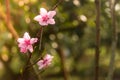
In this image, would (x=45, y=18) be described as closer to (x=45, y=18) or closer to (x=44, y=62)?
(x=45, y=18)

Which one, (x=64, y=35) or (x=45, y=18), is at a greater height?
(x=64, y=35)

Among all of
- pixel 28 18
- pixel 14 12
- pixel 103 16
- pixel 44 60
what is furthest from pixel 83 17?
pixel 44 60

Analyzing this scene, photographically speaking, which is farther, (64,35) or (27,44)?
(64,35)

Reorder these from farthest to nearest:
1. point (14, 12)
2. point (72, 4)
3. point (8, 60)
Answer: point (8, 60), point (14, 12), point (72, 4)

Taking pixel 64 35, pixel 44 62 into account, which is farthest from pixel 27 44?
pixel 64 35

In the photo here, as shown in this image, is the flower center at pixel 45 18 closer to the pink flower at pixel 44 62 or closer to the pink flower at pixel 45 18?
the pink flower at pixel 45 18

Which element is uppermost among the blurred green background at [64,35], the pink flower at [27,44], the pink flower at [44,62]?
the blurred green background at [64,35]

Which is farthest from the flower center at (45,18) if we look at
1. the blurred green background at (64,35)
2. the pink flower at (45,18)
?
the blurred green background at (64,35)

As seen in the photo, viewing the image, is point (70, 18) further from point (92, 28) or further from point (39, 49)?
point (39, 49)
